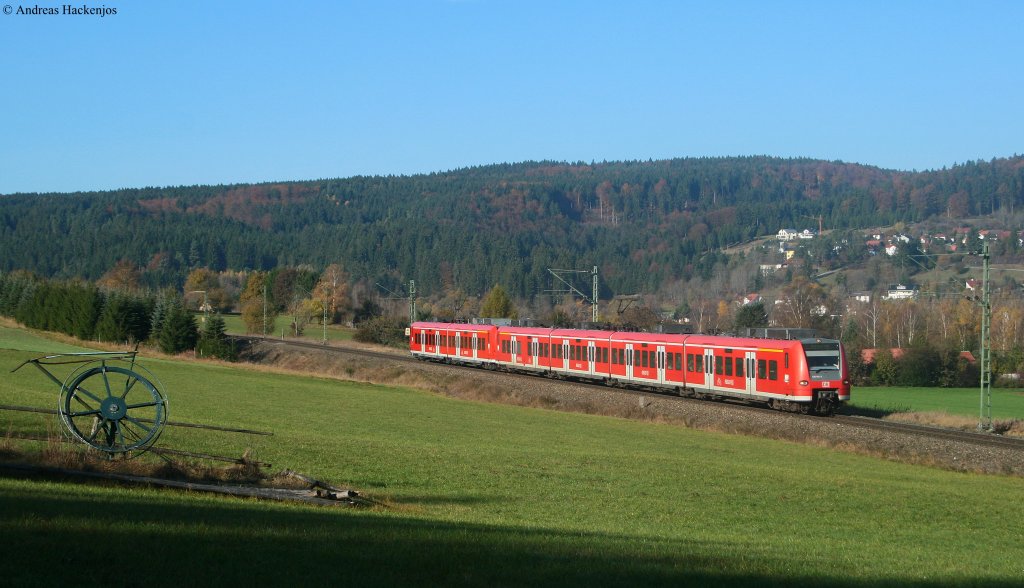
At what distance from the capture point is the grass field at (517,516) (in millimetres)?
9570

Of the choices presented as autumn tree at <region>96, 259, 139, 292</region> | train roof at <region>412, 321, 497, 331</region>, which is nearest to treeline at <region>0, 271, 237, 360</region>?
train roof at <region>412, 321, 497, 331</region>

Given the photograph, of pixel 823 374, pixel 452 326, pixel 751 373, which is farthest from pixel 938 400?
pixel 452 326

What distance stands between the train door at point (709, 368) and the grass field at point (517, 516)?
879 centimetres

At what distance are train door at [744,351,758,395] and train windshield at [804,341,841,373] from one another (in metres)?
2.69

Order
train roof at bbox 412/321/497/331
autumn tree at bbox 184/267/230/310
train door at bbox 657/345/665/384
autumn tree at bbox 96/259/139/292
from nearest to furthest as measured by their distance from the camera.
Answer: train door at bbox 657/345/665/384 → train roof at bbox 412/321/497/331 → autumn tree at bbox 184/267/230/310 → autumn tree at bbox 96/259/139/292

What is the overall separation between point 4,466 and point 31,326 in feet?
300

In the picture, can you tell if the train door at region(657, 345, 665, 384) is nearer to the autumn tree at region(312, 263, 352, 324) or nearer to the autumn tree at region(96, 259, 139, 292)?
the autumn tree at region(312, 263, 352, 324)

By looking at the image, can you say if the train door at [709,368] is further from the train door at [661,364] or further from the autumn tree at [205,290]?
the autumn tree at [205,290]

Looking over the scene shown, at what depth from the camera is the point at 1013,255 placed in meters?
169

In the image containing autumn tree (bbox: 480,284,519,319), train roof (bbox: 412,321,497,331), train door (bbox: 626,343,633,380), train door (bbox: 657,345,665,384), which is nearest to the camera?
train door (bbox: 657,345,665,384)

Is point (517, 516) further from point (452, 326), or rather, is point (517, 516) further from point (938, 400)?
point (452, 326)

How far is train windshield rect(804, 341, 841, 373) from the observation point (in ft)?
123

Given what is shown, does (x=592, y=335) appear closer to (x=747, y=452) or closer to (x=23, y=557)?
(x=747, y=452)

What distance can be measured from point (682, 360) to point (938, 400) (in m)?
23.2
